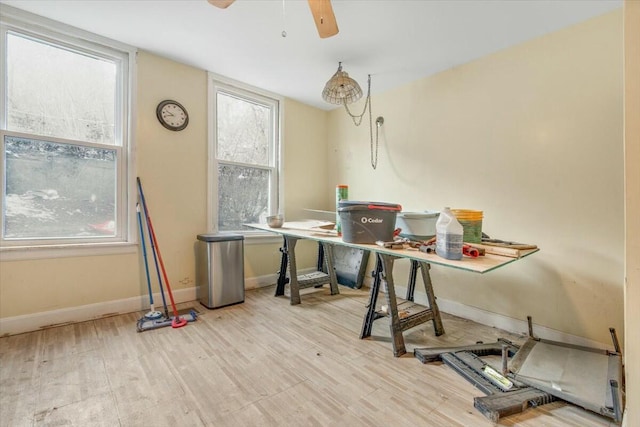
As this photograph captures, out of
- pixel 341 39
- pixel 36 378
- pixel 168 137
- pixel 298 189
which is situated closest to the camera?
pixel 36 378

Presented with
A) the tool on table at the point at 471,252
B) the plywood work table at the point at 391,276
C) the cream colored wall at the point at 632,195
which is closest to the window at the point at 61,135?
the plywood work table at the point at 391,276

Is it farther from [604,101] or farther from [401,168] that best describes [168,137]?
[604,101]

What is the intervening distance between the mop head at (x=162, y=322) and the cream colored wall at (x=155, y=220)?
1.49ft

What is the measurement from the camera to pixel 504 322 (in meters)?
2.42

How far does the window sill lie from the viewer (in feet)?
7.08

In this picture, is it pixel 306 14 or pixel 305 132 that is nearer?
pixel 306 14

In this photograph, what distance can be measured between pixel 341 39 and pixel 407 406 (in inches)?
109

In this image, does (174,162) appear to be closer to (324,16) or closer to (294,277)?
(294,277)

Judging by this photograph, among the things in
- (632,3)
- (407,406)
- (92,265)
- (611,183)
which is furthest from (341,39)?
(92,265)

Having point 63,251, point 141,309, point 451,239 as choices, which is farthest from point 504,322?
point 63,251

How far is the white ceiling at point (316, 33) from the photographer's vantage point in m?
2.01

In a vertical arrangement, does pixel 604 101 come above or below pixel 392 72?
below

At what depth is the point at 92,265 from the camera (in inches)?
97.4

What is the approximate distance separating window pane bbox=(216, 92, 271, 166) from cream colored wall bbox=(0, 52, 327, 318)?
255 millimetres
